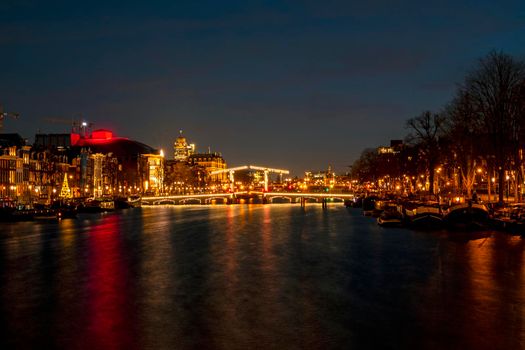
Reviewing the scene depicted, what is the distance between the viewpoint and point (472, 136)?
62.2 meters

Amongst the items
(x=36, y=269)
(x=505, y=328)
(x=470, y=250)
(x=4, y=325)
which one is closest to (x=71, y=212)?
(x=36, y=269)

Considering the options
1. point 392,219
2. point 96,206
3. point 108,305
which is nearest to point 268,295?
point 108,305

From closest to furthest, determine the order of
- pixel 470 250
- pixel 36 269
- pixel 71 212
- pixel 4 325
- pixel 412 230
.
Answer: pixel 4 325 < pixel 36 269 < pixel 470 250 < pixel 412 230 < pixel 71 212

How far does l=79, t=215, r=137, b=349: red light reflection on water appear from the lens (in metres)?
17.8

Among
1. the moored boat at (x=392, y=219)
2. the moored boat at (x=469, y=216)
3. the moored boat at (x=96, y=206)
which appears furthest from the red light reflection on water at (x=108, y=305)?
the moored boat at (x=96, y=206)

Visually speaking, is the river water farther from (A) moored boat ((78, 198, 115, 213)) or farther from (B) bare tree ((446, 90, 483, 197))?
(A) moored boat ((78, 198, 115, 213))

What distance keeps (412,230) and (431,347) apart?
137 ft

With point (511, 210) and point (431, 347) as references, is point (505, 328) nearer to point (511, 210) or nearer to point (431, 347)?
point (431, 347)

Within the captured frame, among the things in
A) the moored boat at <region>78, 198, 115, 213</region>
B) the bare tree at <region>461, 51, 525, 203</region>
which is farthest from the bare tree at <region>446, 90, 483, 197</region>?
the moored boat at <region>78, 198, 115, 213</region>

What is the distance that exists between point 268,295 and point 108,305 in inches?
238

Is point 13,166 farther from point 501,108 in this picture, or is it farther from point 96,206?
point 501,108

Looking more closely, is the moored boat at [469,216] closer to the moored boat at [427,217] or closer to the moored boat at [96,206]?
the moored boat at [427,217]

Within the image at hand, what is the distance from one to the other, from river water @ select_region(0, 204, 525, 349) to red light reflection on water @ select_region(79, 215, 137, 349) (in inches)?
2.2

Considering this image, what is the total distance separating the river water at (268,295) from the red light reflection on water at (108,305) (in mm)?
57
